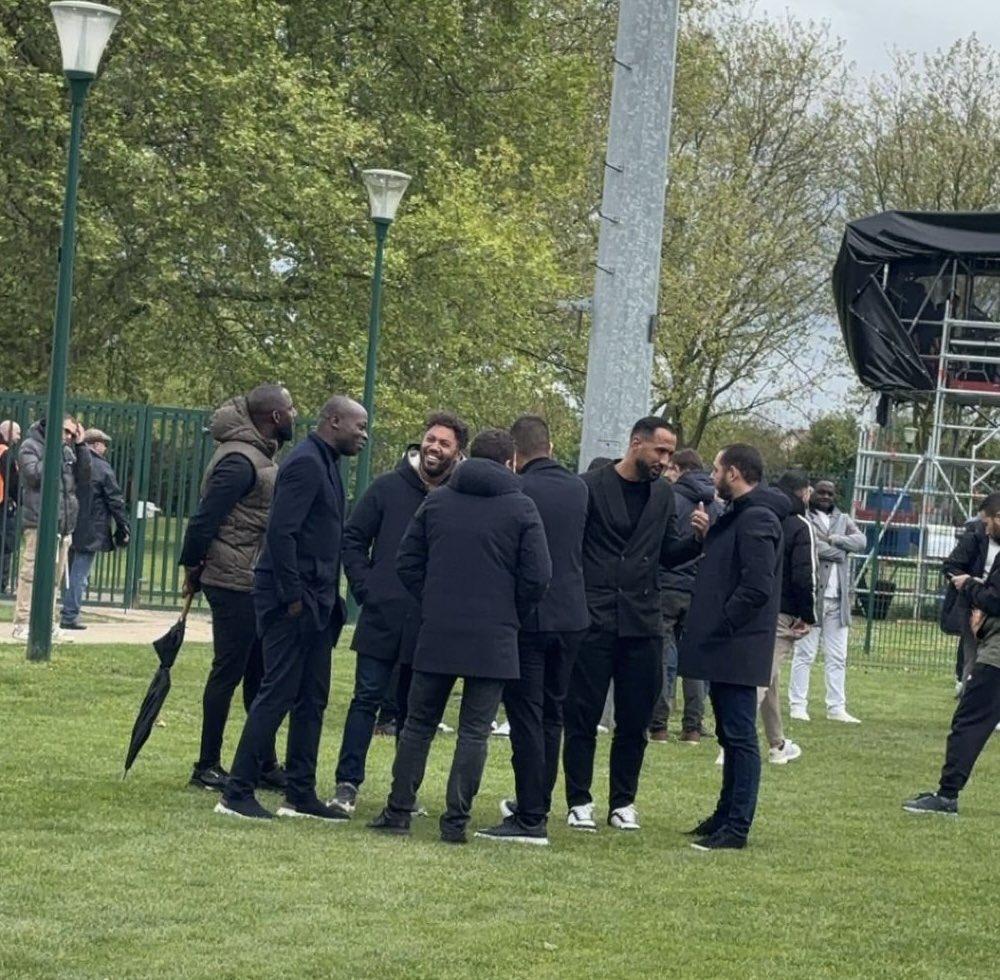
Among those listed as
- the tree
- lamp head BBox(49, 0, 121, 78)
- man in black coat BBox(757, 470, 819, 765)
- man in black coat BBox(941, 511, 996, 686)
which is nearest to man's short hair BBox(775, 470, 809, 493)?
man in black coat BBox(757, 470, 819, 765)

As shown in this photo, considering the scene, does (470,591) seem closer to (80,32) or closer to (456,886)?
(456,886)

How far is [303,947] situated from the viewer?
742cm

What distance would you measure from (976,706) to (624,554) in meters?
2.71

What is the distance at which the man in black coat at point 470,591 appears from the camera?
988 centimetres

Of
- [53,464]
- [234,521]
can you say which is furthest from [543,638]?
[53,464]

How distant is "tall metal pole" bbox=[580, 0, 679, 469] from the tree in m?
29.3

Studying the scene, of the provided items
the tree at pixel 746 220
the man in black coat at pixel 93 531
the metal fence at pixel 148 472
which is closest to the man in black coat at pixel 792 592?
the man in black coat at pixel 93 531

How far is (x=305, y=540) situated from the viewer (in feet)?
33.6

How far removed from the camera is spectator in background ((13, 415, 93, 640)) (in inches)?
720

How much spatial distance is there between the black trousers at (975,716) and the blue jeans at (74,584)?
9.87 m

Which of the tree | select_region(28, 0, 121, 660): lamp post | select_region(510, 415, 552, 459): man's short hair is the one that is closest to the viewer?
select_region(510, 415, 552, 459): man's short hair

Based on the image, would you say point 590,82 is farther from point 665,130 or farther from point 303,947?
point 303,947

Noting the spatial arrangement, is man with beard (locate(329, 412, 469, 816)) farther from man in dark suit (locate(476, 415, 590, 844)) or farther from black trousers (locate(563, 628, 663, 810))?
black trousers (locate(563, 628, 663, 810))

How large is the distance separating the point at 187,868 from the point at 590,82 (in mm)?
31231
